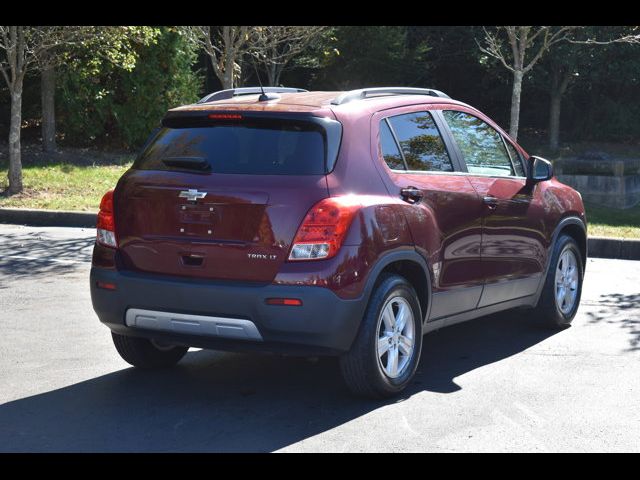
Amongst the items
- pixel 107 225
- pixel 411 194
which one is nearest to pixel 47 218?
pixel 107 225

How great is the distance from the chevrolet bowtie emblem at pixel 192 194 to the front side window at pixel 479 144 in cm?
193

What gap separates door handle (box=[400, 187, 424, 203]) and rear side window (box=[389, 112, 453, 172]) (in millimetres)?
189

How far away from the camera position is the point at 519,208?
700 centimetres

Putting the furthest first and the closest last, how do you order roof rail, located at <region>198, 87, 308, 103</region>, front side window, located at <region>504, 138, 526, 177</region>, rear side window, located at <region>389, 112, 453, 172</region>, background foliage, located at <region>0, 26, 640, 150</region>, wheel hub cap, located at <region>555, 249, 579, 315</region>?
background foliage, located at <region>0, 26, 640, 150</region>
wheel hub cap, located at <region>555, 249, 579, 315</region>
front side window, located at <region>504, 138, 526, 177</region>
roof rail, located at <region>198, 87, 308, 103</region>
rear side window, located at <region>389, 112, 453, 172</region>

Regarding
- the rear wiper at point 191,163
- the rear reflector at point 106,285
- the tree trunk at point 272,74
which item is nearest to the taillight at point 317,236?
the rear wiper at point 191,163

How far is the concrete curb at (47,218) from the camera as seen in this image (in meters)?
14.1

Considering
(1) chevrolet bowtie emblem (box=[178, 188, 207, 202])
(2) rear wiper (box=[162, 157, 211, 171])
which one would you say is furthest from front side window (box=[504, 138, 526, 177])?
(1) chevrolet bowtie emblem (box=[178, 188, 207, 202])

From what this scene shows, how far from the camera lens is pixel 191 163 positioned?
565 centimetres

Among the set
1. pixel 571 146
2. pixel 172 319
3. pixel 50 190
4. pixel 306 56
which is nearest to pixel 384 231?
pixel 172 319

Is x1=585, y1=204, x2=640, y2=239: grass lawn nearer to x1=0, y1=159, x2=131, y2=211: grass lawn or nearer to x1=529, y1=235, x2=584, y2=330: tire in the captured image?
x1=529, y1=235, x2=584, y2=330: tire

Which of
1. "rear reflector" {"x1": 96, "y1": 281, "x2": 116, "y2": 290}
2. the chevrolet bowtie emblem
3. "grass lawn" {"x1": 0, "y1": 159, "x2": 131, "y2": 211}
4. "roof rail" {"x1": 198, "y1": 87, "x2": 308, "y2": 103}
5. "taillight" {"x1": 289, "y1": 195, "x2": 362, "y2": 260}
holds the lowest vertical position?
"grass lawn" {"x1": 0, "y1": 159, "x2": 131, "y2": 211}

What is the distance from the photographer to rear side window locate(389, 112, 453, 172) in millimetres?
6129

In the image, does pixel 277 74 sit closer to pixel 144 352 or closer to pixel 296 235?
pixel 144 352

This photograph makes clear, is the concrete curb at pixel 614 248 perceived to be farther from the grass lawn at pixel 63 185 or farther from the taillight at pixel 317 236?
the taillight at pixel 317 236
